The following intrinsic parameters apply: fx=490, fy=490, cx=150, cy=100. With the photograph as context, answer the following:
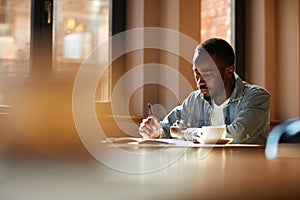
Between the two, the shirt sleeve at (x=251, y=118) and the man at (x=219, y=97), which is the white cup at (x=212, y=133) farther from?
the man at (x=219, y=97)

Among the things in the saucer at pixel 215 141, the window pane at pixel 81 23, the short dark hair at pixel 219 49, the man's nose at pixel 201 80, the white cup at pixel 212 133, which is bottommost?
the saucer at pixel 215 141

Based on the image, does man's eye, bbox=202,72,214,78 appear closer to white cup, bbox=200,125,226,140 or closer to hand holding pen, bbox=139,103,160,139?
hand holding pen, bbox=139,103,160,139

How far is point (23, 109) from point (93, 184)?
0.25ft

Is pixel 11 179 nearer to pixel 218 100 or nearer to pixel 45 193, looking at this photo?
pixel 45 193

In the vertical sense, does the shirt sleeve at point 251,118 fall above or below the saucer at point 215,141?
above

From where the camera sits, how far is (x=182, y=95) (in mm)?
2926

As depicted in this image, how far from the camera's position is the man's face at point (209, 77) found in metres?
2.15

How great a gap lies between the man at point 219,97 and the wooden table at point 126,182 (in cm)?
161

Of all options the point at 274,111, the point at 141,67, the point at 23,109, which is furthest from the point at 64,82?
the point at 274,111

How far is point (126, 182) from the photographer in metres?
0.40

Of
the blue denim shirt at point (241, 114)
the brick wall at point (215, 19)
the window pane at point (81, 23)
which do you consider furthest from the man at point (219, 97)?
the brick wall at point (215, 19)

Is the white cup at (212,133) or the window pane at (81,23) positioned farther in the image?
the window pane at (81,23)

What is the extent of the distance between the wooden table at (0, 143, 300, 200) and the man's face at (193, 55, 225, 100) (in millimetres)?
1687

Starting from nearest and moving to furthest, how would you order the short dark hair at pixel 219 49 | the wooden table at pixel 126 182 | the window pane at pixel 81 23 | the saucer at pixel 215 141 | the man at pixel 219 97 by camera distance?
the wooden table at pixel 126 182
the saucer at pixel 215 141
the man at pixel 219 97
the short dark hair at pixel 219 49
the window pane at pixel 81 23
